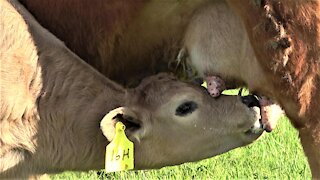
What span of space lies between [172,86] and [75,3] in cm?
61

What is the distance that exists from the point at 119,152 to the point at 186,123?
1.31 feet

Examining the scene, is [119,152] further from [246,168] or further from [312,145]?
[246,168]

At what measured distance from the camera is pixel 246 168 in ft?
18.1

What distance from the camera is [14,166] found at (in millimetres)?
3820

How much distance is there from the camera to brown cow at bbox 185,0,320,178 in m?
3.44

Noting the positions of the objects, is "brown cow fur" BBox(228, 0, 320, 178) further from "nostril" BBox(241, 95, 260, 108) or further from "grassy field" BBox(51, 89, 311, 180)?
"grassy field" BBox(51, 89, 311, 180)

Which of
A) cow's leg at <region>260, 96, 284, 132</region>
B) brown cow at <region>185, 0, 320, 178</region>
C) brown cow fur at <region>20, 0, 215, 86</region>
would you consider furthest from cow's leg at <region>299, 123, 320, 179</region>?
brown cow fur at <region>20, 0, 215, 86</region>

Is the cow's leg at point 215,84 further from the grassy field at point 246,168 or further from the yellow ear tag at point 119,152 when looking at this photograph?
the grassy field at point 246,168

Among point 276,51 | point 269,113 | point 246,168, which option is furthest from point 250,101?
point 246,168

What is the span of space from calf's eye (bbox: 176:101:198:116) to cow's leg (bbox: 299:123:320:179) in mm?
552

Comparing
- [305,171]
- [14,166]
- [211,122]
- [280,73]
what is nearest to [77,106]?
[14,166]

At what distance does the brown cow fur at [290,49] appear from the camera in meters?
3.44

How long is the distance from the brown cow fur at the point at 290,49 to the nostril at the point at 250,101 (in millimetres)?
274

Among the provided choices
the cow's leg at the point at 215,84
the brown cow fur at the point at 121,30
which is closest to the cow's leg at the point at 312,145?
the cow's leg at the point at 215,84
